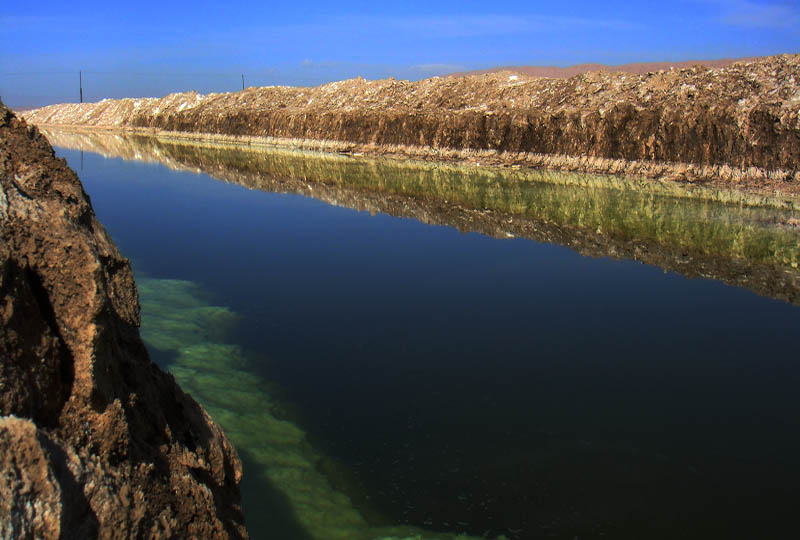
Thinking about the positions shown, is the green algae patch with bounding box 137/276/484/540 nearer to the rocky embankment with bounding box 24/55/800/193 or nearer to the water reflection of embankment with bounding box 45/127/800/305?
the water reflection of embankment with bounding box 45/127/800/305

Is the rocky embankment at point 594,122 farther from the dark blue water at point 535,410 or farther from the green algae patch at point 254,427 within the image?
the green algae patch at point 254,427

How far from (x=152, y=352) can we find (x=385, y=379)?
87.5 inches

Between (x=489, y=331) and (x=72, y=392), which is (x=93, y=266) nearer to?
(x=72, y=392)

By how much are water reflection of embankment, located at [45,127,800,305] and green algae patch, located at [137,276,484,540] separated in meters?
6.18

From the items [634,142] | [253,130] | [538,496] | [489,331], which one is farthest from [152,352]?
[253,130]

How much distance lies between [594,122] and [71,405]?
20022 mm

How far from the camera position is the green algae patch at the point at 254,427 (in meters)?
3.72

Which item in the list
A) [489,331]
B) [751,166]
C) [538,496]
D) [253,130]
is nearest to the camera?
[538,496]

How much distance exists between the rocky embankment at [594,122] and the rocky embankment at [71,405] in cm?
1567

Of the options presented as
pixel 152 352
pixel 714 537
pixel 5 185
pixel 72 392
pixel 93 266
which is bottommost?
pixel 714 537

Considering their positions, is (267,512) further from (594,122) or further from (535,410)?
(594,122)

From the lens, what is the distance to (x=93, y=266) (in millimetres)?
2217

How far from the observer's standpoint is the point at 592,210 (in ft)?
44.0

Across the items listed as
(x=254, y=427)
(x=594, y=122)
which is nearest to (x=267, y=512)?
(x=254, y=427)
